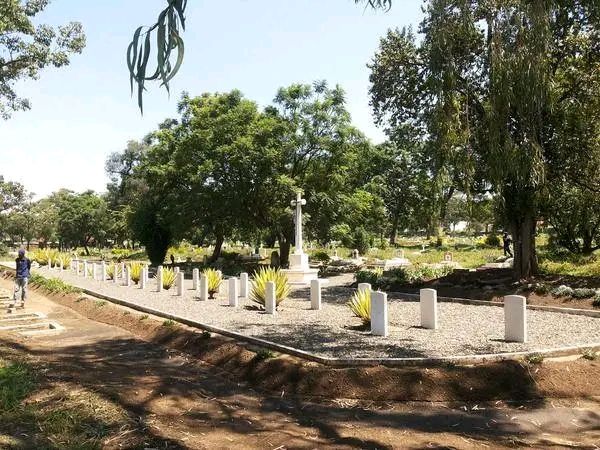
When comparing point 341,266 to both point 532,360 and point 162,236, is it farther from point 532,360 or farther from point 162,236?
point 532,360

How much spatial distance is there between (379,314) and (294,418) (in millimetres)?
3962

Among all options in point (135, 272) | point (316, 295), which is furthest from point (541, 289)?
point (135, 272)

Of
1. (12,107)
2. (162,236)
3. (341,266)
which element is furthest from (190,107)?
(341,266)

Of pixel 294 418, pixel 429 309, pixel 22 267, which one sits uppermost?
pixel 22 267

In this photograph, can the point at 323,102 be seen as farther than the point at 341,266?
No

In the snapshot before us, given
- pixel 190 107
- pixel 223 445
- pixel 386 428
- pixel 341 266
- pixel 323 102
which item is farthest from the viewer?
pixel 190 107

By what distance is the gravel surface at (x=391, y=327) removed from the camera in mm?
8273

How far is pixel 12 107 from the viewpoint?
74.7 feet

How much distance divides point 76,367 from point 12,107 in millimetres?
19379

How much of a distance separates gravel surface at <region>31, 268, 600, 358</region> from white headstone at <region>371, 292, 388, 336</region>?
7.0 inches

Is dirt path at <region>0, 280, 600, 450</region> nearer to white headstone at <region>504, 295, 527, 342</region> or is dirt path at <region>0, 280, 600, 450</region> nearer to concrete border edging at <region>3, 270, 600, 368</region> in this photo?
concrete border edging at <region>3, 270, 600, 368</region>

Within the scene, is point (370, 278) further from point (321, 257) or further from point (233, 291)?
point (321, 257)

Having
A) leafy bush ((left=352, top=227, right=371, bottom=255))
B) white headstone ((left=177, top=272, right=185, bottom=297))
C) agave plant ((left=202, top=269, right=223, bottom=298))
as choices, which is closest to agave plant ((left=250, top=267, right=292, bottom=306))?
agave plant ((left=202, top=269, right=223, bottom=298))

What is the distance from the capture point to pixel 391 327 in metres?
10.4
